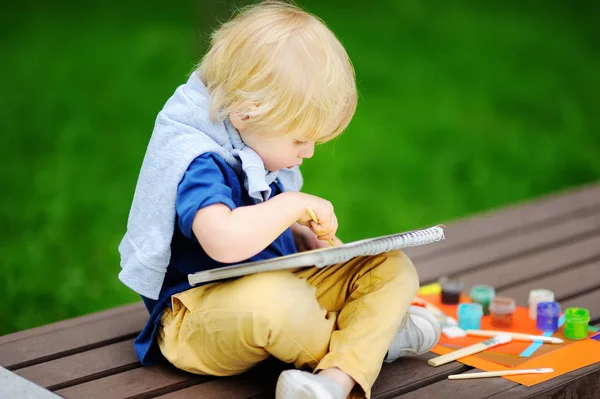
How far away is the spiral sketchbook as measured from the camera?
6.15 feet

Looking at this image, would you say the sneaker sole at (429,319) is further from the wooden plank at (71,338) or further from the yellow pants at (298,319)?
the wooden plank at (71,338)

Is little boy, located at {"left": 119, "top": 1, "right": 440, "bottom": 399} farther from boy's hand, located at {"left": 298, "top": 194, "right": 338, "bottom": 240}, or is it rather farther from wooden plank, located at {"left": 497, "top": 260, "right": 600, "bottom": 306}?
wooden plank, located at {"left": 497, "top": 260, "right": 600, "bottom": 306}

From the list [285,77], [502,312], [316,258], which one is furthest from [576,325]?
[285,77]

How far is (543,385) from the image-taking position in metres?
2.08

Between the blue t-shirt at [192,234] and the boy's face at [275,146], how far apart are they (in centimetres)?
8

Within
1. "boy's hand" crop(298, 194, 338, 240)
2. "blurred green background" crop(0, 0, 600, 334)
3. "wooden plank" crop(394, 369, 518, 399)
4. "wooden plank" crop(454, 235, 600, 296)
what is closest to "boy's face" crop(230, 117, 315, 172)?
"boy's hand" crop(298, 194, 338, 240)

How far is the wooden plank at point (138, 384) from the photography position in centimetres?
207

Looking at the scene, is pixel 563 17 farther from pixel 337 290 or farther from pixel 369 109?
pixel 337 290

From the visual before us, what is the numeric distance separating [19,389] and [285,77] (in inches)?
34.3

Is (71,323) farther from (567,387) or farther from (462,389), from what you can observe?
(567,387)

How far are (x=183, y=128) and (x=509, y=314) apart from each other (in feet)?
3.30

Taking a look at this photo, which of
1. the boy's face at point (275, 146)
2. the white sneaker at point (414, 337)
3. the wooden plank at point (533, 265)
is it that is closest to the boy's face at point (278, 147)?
the boy's face at point (275, 146)

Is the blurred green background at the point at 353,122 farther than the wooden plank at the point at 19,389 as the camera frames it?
Yes

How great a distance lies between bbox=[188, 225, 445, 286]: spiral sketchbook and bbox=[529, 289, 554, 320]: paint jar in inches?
25.9
